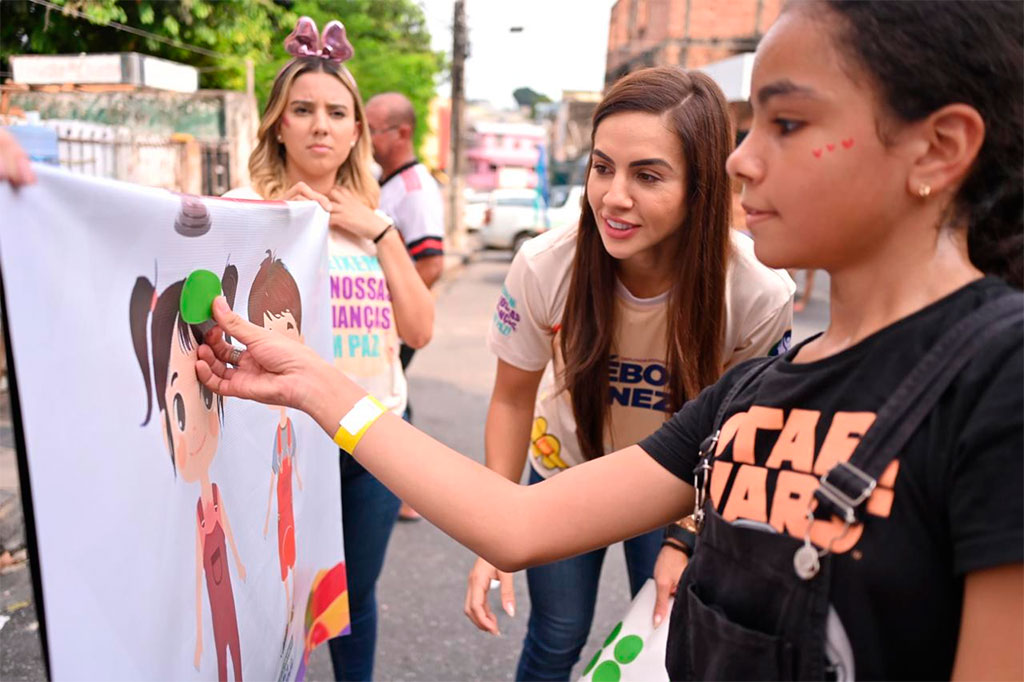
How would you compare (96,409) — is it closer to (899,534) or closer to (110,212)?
(110,212)

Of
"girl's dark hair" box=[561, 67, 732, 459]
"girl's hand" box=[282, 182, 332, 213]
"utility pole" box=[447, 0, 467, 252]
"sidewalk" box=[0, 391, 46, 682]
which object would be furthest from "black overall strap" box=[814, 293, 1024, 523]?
"utility pole" box=[447, 0, 467, 252]

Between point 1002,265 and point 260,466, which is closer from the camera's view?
point 1002,265

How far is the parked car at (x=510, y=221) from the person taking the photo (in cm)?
1934

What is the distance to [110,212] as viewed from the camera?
44.8 inches

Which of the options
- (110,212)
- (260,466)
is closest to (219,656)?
(260,466)

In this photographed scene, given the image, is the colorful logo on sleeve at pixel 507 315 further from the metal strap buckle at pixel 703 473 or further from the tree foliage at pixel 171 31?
the tree foliage at pixel 171 31

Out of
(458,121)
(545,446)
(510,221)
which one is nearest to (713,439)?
(545,446)

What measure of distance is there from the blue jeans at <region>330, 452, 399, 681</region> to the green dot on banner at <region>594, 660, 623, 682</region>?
0.86 m

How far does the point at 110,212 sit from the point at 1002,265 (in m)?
1.06

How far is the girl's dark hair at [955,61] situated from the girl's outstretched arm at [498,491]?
1.98 feet

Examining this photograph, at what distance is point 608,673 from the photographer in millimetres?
1720

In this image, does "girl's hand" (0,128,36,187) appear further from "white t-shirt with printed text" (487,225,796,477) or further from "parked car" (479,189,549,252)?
"parked car" (479,189,549,252)

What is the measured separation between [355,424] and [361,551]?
1.23m

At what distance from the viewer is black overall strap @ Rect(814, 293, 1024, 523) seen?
96 centimetres
